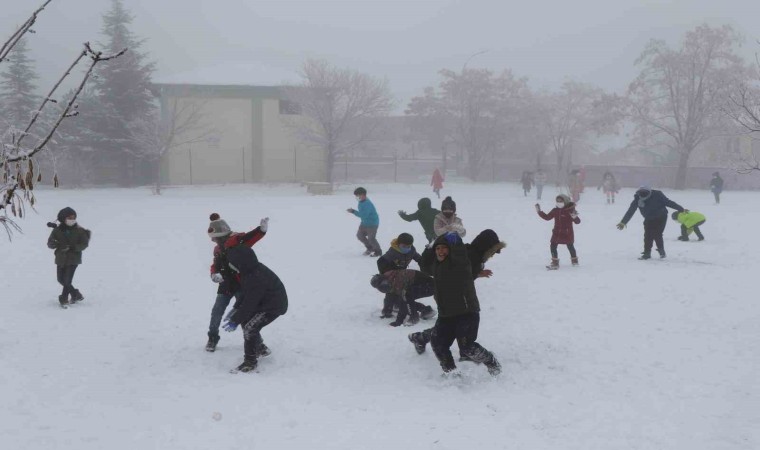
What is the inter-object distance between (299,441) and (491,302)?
526cm

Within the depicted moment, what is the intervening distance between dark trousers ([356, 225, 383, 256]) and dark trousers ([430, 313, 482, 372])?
7541 mm

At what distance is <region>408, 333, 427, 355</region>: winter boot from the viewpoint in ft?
23.9

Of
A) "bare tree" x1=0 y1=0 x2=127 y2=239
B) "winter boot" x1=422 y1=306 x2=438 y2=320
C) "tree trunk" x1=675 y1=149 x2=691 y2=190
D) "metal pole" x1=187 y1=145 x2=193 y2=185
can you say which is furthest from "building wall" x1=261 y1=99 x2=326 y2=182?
"bare tree" x1=0 y1=0 x2=127 y2=239

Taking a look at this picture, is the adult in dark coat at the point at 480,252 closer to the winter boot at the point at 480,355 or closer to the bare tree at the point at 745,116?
the winter boot at the point at 480,355

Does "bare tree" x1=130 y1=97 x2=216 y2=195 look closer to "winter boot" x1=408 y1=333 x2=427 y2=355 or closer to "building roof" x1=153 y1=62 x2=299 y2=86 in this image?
"building roof" x1=153 y1=62 x2=299 y2=86

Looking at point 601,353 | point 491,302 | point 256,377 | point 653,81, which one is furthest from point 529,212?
point 653,81

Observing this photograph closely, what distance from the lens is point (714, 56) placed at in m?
40.6

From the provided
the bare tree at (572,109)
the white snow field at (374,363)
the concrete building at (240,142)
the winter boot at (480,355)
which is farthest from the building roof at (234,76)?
the winter boot at (480,355)

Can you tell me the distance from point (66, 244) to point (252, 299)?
4.51 m

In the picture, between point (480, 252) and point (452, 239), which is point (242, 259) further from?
point (480, 252)

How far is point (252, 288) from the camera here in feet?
22.2

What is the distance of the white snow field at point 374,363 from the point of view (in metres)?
5.57

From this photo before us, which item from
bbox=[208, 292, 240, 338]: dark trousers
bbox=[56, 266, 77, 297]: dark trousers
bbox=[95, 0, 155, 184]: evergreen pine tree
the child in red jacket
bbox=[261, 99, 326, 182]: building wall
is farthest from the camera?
bbox=[261, 99, 326, 182]: building wall

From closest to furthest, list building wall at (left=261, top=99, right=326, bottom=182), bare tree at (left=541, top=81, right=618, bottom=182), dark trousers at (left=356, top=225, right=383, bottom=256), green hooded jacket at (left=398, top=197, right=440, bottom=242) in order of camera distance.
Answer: green hooded jacket at (left=398, top=197, right=440, bottom=242)
dark trousers at (left=356, top=225, right=383, bottom=256)
building wall at (left=261, top=99, right=326, bottom=182)
bare tree at (left=541, top=81, right=618, bottom=182)
